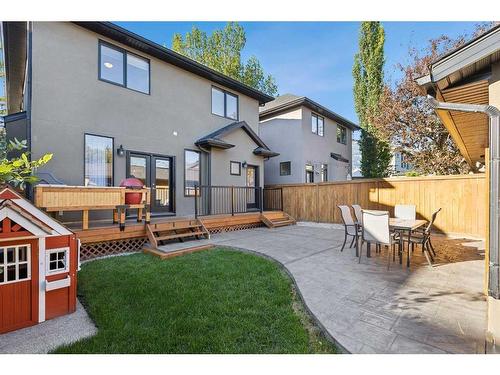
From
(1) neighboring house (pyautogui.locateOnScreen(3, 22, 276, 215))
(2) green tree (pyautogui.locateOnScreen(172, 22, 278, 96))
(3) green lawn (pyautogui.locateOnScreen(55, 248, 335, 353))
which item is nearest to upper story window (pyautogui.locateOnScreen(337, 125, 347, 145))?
(1) neighboring house (pyautogui.locateOnScreen(3, 22, 276, 215))

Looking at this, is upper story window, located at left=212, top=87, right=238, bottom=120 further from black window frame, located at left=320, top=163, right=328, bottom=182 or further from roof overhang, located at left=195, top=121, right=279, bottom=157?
black window frame, located at left=320, top=163, right=328, bottom=182

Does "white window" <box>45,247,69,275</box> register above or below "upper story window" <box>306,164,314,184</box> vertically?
below

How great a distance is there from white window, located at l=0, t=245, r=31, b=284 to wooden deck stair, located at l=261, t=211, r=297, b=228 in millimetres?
7731

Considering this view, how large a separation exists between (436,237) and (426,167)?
7695 mm

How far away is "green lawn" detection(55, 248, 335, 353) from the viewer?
99.6 inches

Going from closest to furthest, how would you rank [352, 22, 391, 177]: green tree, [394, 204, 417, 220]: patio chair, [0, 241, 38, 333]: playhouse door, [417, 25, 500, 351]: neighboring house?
[417, 25, 500, 351]: neighboring house → [0, 241, 38, 333]: playhouse door → [394, 204, 417, 220]: patio chair → [352, 22, 391, 177]: green tree

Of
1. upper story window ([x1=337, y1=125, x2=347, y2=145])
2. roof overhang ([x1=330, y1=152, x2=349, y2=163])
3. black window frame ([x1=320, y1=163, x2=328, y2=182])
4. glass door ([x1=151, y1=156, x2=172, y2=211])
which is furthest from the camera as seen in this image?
upper story window ([x1=337, y1=125, x2=347, y2=145])

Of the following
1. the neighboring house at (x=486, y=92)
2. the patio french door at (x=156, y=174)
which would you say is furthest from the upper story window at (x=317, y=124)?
the neighboring house at (x=486, y=92)

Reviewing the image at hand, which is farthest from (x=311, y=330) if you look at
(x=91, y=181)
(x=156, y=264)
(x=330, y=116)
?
(x=330, y=116)

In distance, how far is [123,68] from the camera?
7793 mm

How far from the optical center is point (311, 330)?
279 cm

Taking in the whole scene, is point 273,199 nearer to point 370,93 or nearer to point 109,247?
point 109,247

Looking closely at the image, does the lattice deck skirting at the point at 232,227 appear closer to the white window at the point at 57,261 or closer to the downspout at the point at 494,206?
the white window at the point at 57,261

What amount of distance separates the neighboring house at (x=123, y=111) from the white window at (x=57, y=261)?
12.0 ft
